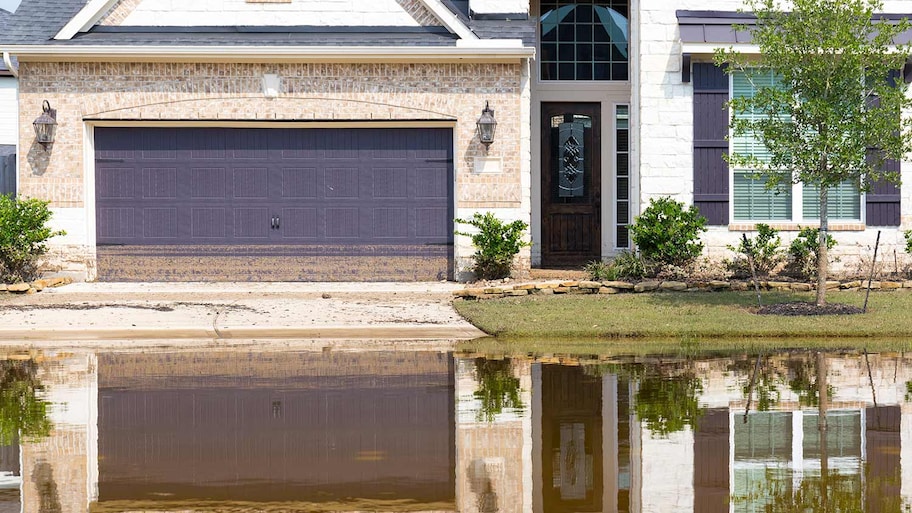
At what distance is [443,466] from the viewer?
22.9 ft

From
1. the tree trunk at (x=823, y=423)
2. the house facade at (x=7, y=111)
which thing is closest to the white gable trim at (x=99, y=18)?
the house facade at (x=7, y=111)

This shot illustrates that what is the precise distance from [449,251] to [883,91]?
7.00 m

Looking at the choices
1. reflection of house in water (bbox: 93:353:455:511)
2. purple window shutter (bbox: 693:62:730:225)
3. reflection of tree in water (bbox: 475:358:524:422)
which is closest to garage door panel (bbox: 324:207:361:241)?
purple window shutter (bbox: 693:62:730:225)

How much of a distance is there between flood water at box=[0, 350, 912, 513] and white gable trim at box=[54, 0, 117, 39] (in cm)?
838

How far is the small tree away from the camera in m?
14.6

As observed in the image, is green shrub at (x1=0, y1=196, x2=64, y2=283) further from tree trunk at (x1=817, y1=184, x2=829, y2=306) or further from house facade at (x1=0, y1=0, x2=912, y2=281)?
tree trunk at (x1=817, y1=184, x2=829, y2=306)

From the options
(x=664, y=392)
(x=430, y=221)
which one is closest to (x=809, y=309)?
(x=664, y=392)

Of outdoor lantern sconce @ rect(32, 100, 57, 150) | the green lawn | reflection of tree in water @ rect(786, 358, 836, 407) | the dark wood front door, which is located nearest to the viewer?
reflection of tree in water @ rect(786, 358, 836, 407)

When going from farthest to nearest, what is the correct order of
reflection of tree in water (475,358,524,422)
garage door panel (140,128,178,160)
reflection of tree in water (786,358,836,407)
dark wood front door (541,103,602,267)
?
dark wood front door (541,103,602,267) → garage door panel (140,128,178,160) → reflection of tree in water (786,358,836,407) → reflection of tree in water (475,358,524,422)

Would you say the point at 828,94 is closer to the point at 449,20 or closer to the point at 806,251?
the point at 806,251

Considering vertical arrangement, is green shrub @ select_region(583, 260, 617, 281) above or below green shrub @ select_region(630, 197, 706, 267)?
below

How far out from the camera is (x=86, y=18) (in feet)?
61.6

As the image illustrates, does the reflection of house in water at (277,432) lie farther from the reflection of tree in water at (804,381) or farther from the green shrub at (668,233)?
the green shrub at (668,233)

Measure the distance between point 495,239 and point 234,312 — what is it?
4.64 meters
